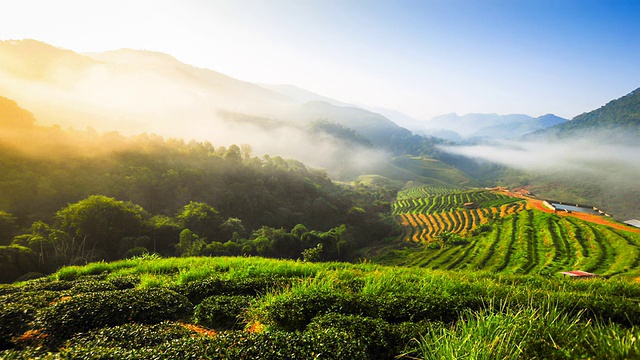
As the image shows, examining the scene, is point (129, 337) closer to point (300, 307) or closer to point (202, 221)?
point (300, 307)

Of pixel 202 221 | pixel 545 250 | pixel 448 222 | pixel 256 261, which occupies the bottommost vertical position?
pixel 448 222

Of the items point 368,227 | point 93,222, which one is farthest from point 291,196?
point 93,222

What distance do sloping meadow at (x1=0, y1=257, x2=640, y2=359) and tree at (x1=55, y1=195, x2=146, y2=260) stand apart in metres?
53.5

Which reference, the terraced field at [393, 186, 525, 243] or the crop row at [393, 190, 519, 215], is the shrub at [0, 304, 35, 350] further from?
the crop row at [393, 190, 519, 215]

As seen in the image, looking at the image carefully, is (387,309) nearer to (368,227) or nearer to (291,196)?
(368,227)

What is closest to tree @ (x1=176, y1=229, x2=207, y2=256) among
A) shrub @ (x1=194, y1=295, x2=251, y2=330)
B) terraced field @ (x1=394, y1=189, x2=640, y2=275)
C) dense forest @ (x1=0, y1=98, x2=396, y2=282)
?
dense forest @ (x1=0, y1=98, x2=396, y2=282)

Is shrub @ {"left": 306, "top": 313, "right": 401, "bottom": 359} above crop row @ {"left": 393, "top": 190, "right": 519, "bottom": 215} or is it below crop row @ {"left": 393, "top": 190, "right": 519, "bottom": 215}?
above

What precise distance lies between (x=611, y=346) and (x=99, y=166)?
3952 inches

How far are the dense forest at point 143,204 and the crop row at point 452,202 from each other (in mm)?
28754

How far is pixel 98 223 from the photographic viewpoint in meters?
55.3

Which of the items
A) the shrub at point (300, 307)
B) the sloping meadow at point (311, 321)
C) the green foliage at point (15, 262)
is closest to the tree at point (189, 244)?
the green foliage at point (15, 262)

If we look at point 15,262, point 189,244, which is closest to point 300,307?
point 15,262

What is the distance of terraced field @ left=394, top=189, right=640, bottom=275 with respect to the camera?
56.0 m

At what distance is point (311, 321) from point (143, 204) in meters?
90.3
